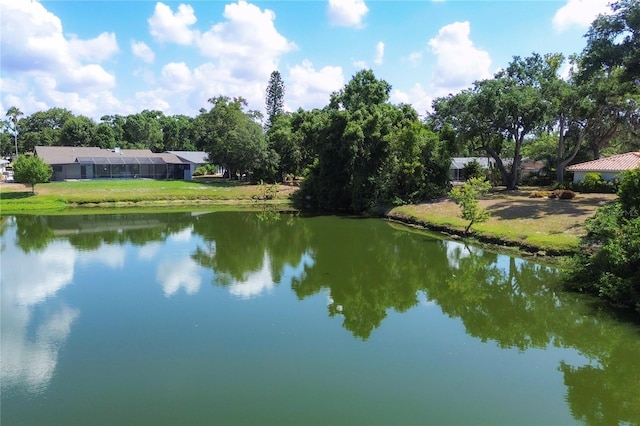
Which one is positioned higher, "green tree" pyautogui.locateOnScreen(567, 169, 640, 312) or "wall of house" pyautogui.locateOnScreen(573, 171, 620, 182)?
"wall of house" pyautogui.locateOnScreen(573, 171, 620, 182)

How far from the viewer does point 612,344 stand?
11133mm

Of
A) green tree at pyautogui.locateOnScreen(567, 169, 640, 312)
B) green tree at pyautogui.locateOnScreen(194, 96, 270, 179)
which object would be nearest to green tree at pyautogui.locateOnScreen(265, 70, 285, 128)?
green tree at pyautogui.locateOnScreen(194, 96, 270, 179)

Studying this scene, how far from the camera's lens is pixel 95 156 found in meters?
53.8

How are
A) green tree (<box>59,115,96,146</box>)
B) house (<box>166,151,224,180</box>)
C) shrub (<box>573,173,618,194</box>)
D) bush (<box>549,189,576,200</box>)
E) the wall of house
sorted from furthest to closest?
green tree (<box>59,115,96,146</box>) < house (<box>166,151,224,180</box>) < the wall of house < shrub (<box>573,173,618,194</box>) < bush (<box>549,189,576,200</box>)

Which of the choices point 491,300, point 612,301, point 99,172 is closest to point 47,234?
point 491,300

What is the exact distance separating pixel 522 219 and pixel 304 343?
17703 millimetres

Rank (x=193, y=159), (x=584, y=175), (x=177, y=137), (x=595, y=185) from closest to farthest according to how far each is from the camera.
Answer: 1. (x=595, y=185)
2. (x=584, y=175)
3. (x=193, y=159)
4. (x=177, y=137)

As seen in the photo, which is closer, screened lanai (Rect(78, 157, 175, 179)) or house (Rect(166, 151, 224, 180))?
screened lanai (Rect(78, 157, 175, 179))

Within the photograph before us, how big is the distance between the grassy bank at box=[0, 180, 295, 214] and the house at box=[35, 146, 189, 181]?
7.01 metres

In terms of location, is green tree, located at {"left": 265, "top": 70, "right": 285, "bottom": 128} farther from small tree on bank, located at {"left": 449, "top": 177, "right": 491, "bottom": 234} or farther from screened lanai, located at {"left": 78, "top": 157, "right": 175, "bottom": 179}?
small tree on bank, located at {"left": 449, "top": 177, "right": 491, "bottom": 234}

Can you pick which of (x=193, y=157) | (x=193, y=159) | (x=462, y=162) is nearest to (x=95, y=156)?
(x=193, y=159)

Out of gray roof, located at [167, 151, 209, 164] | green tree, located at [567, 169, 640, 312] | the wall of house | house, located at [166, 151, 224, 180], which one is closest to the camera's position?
green tree, located at [567, 169, 640, 312]

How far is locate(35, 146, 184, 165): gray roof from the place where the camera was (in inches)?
2005

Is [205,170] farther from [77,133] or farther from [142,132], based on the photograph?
[142,132]
